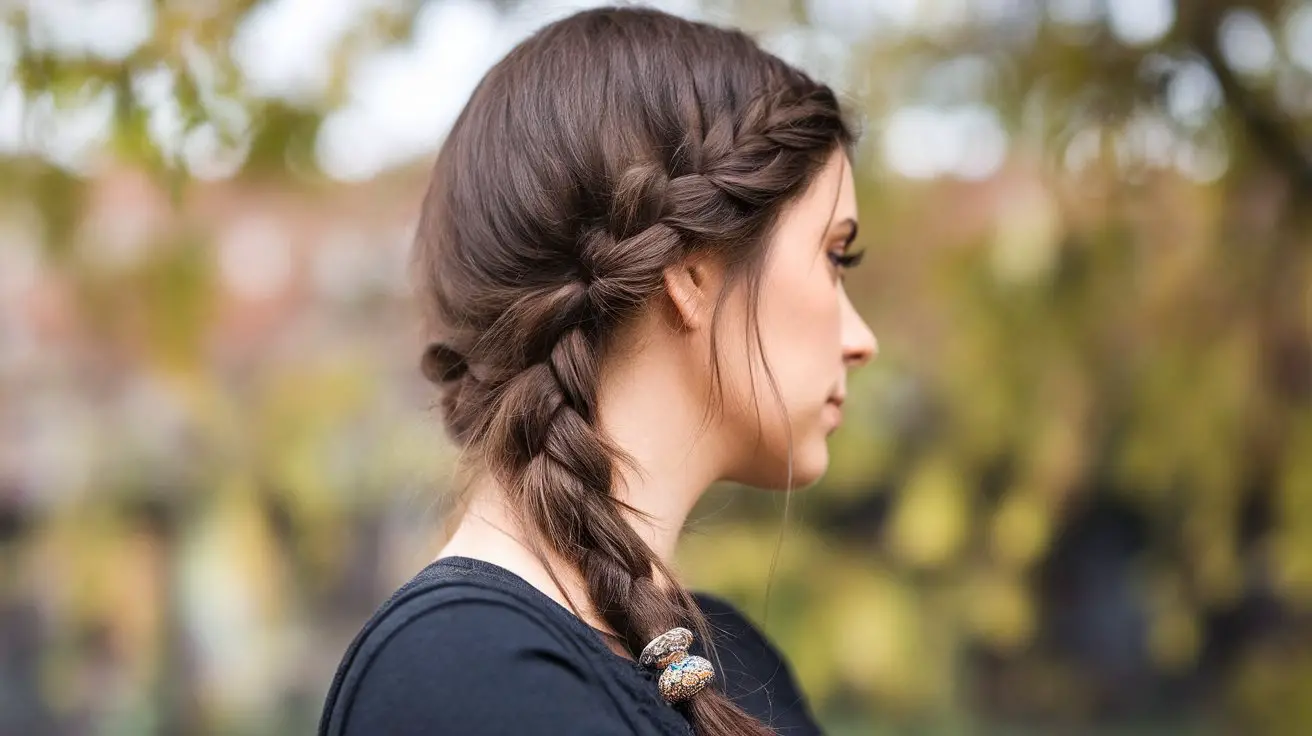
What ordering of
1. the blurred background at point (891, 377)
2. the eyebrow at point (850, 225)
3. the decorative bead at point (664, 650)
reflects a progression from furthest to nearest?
the blurred background at point (891, 377) < the eyebrow at point (850, 225) < the decorative bead at point (664, 650)

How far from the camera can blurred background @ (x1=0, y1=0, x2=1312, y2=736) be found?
145 centimetres

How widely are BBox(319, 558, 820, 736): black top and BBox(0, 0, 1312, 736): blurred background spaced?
2.23 ft

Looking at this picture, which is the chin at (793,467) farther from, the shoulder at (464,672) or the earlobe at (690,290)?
the shoulder at (464,672)

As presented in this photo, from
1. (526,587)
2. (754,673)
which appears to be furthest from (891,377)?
(526,587)

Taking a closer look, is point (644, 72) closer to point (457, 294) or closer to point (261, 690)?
point (457, 294)

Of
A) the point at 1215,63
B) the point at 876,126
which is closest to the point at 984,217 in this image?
the point at 876,126

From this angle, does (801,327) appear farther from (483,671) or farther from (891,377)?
(891,377)

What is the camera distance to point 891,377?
1.65m

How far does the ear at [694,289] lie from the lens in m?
0.77

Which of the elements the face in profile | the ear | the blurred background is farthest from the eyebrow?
the blurred background

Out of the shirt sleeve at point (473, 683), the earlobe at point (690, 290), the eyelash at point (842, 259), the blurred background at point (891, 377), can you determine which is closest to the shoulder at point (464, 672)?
the shirt sleeve at point (473, 683)

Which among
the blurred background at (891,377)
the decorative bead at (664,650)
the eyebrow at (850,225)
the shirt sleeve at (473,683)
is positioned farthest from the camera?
the blurred background at (891,377)

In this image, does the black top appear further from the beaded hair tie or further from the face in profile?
the face in profile

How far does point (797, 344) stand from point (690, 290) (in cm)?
9
